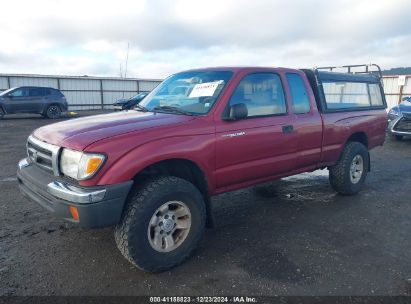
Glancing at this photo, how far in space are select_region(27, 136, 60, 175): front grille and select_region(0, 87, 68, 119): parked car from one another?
15419mm

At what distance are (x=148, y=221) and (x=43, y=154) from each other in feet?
3.87

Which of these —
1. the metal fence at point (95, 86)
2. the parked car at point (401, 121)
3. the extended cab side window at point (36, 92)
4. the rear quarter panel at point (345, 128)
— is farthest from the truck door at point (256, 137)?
the metal fence at point (95, 86)

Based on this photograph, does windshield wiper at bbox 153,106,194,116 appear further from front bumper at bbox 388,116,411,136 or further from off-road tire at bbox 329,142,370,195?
front bumper at bbox 388,116,411,136

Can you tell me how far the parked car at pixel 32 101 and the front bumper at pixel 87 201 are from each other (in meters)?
16.1

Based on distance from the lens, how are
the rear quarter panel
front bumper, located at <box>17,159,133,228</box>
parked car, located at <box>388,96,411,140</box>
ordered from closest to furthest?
front bumper, located at <box>17,159,133,228</box>
the rear quarter panel
parked car, located at <box>388,96,411,140</box>

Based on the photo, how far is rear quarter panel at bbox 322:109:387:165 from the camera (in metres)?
4.75

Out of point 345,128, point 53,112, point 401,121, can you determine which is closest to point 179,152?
point 345,128

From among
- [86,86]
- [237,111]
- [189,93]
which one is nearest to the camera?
[237,111]

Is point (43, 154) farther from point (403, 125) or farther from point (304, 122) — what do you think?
point (403, 125)

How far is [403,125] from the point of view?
407 inches

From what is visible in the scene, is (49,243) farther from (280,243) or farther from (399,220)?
(399,220)

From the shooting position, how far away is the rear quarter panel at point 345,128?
15.6 ft

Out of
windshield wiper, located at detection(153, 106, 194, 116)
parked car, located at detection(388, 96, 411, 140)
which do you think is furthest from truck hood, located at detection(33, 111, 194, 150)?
parked car, located at detection(388, 96, 411, 140)

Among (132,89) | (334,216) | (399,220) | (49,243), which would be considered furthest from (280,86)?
(132,89)
